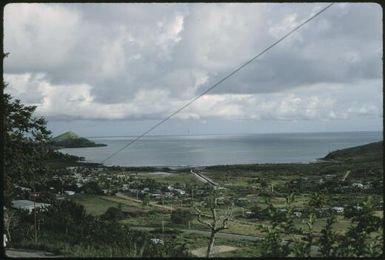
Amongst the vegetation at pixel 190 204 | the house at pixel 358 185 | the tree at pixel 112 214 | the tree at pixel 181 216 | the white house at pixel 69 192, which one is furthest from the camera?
the tree at pixel 181 216

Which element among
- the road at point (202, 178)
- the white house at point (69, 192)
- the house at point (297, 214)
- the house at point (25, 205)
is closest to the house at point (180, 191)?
the road at point (202, 178)

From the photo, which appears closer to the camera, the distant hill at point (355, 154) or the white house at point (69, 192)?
the distant hill at point (355, 154)

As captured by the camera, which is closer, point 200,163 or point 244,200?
point 244,200

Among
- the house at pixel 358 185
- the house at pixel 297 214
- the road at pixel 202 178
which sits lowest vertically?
the house at pixel 297 214

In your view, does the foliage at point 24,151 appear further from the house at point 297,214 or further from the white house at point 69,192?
the house at point 297,214

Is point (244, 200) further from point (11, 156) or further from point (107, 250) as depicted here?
point (11, 156)

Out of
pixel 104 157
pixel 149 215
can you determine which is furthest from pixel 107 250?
pixel 149 215

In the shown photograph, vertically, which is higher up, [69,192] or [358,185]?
[358,185]

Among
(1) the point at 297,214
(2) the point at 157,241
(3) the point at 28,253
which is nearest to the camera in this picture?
(1) the point at 297,214

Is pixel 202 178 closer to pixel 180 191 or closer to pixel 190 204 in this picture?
pixel 190 204

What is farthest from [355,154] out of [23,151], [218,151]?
[23,151]

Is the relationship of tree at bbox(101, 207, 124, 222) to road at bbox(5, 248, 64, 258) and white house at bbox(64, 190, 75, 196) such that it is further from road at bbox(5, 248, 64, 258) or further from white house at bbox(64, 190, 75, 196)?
road at bbox(5, 248, 64, 258)
